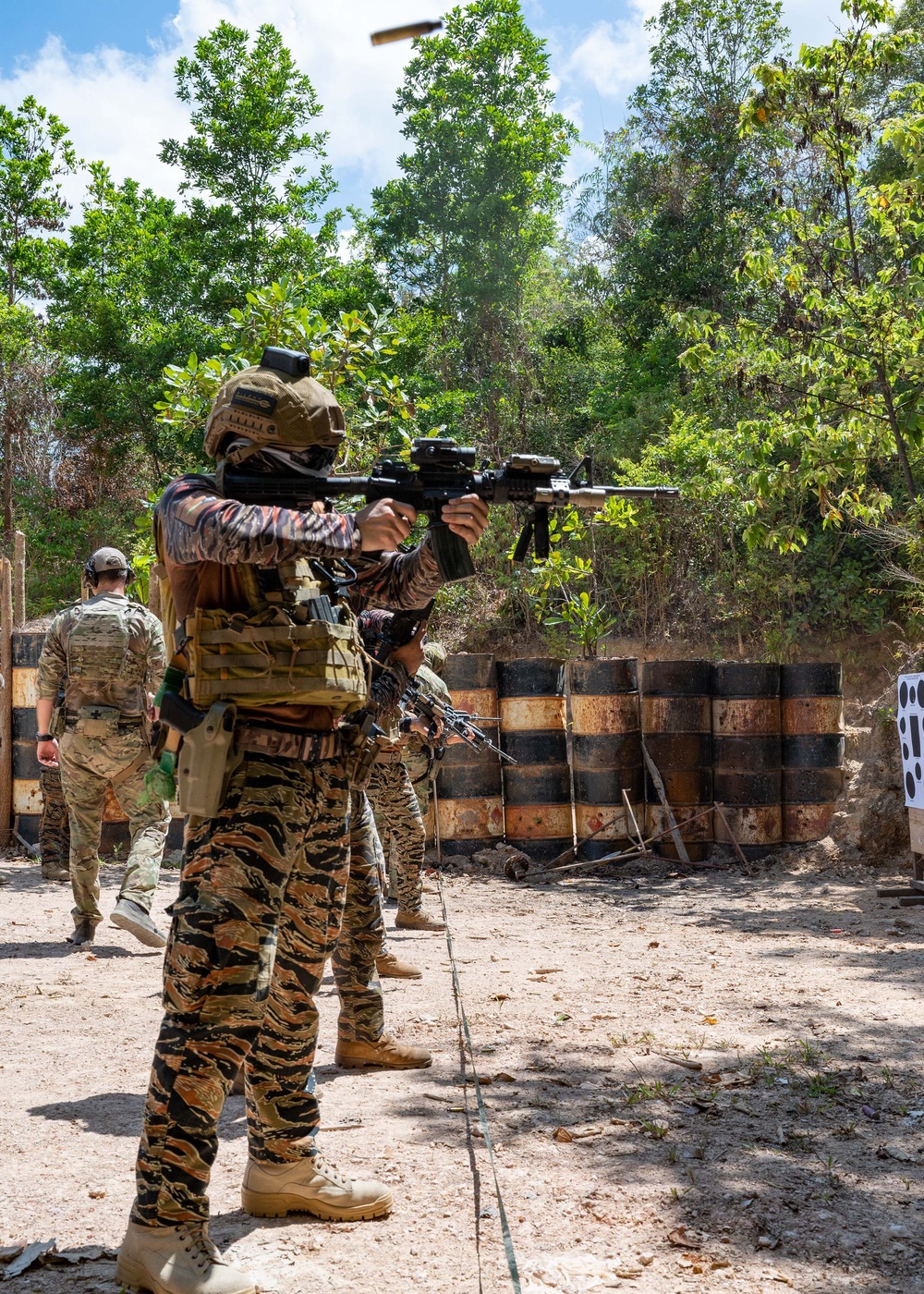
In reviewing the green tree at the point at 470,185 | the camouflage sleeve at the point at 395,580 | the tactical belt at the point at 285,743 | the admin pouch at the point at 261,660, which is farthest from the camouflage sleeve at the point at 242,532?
the green tree at the point at 470,185

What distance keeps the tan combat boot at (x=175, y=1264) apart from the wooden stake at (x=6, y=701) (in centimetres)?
787

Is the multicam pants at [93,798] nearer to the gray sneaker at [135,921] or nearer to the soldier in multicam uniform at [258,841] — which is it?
the gray sneaker at [135,921]

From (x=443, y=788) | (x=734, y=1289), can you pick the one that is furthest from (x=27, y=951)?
(x=734, y=1289)

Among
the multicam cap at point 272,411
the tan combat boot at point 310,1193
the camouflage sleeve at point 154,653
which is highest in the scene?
the multicam cap at point 272,411

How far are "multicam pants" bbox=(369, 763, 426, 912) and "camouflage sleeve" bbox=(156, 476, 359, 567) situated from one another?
3.75m

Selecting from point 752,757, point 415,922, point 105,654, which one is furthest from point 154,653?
point 752,757

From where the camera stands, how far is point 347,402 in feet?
29.8

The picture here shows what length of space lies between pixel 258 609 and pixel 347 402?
21.9ft

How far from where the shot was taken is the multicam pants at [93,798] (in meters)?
6.36

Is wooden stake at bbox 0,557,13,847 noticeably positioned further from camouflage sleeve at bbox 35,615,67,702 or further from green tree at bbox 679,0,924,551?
green tree at bbox 679,0,924,551

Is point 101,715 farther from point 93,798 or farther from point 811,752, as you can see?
point 811,752

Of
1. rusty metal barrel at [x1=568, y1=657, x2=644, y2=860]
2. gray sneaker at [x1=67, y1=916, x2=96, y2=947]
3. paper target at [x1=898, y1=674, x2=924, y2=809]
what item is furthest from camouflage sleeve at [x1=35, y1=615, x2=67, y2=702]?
paper target at [x1=898, y1=674, x2=924, y2=809]

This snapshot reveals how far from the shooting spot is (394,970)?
5.48 metres

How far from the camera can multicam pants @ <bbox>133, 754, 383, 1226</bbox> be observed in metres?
2.35
